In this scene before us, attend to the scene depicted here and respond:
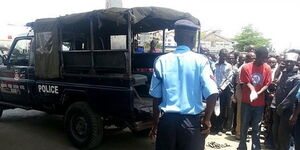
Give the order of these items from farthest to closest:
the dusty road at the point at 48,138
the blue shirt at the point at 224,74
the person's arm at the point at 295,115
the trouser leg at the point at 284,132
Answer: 1. the blue shirt at the point at 224,74
2. the dusty road at the point at 48,138
3. the trouser leg at the point at 284,132
4. the person's arm at the point at 295,115

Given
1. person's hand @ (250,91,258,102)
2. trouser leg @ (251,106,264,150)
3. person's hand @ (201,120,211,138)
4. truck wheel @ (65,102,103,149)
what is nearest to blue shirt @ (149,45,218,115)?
person's hand @ (201,120,211,138)

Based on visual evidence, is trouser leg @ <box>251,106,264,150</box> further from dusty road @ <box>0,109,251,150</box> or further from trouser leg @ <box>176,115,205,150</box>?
trouser leg @ <box>176,115,205,150</box>

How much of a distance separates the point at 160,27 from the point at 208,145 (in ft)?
7.70

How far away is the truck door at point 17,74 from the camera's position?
6.32 meters

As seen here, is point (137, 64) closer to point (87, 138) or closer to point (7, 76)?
point (87, 138)

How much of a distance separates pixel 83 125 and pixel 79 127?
12cm

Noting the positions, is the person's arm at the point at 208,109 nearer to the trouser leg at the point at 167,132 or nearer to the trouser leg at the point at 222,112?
the trouser leg at the point at 167,132

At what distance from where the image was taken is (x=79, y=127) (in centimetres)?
532

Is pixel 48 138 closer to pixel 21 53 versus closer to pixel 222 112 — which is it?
pixel 21 53

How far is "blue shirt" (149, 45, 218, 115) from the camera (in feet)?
8.55

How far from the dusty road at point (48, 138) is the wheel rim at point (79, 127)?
24 cm

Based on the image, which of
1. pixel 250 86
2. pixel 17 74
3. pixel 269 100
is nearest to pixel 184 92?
pixel 250 86

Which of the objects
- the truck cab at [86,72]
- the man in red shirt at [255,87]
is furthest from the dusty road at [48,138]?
the man in red shirt at [255,87]

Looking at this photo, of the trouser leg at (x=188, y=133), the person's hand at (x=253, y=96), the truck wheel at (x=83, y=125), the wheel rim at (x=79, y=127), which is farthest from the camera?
the wheel rim at (x=79, y=127)
